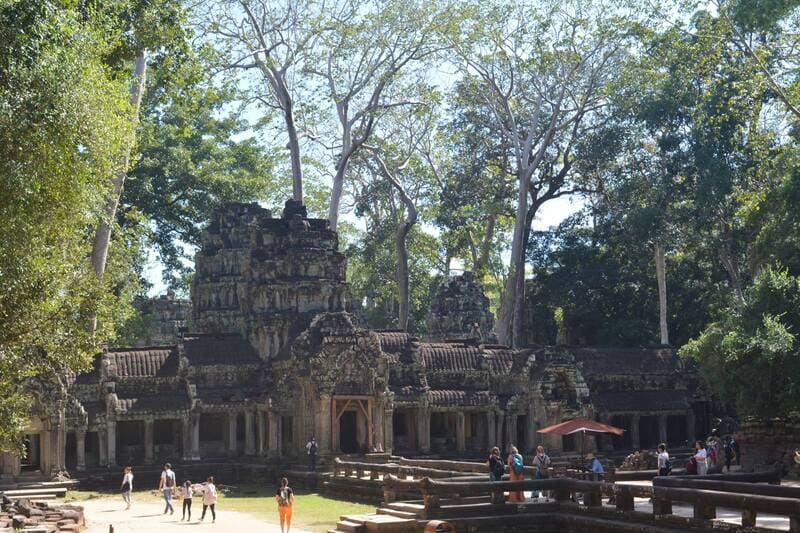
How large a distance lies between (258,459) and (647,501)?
2571 cm

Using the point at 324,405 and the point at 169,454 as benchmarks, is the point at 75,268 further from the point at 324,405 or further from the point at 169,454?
the point at 169,454

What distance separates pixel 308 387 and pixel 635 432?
16248 mm

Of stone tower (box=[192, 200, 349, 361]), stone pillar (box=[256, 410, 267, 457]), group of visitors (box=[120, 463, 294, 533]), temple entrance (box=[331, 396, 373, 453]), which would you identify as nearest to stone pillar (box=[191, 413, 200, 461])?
stone pillar (box=[256, 410, 267, 457])

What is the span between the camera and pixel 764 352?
3366cm

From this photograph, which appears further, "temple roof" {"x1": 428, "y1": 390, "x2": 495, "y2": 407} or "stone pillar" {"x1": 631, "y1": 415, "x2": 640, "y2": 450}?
"stone pillar" {"x1": 631, "y1": 415, "x2": 640, "y2": 450}

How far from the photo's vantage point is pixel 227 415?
162ft

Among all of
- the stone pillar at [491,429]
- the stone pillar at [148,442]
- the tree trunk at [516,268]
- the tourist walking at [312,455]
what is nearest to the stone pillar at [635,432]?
the stone pillar at [491,429]

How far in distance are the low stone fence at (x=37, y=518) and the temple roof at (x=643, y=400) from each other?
27768 mm

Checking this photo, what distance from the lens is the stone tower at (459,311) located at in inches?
2579

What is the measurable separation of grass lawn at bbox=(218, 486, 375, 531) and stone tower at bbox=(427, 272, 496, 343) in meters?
24.6

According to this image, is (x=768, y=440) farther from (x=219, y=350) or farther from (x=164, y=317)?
(x=164, y=317)

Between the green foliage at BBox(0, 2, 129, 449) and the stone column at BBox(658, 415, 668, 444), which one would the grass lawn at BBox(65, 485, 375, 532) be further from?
the stone column at BBox(658, 415, 668, 444)

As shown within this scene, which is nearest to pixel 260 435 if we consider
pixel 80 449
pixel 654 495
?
pixel 80 449

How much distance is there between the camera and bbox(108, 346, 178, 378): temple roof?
155 feet
